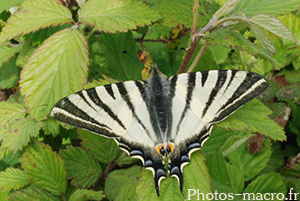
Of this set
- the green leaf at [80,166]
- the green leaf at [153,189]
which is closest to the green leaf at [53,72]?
the green leaf at [80,166]

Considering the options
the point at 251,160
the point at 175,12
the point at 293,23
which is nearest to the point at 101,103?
the point at 175,12

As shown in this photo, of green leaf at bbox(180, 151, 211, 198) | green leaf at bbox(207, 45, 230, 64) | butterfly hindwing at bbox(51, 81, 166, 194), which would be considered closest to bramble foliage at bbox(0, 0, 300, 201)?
green leaf at bbox(180, 151, 211, 198)

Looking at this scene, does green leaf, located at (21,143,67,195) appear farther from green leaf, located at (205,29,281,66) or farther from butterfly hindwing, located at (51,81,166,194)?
green leaf, located at (205,29,281,66)

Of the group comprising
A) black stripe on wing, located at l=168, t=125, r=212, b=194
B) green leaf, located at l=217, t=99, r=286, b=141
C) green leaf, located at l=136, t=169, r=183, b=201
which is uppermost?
green leaf, located at l=217, t=99, r=286, b=141

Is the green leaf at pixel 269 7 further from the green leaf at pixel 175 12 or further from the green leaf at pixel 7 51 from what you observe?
the green leaf at pixel 7 51

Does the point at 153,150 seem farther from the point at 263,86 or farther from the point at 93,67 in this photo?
the point at 93,67

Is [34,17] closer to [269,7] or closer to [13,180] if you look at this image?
[13,180]

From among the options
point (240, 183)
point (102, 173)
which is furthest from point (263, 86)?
point (102, 173)
